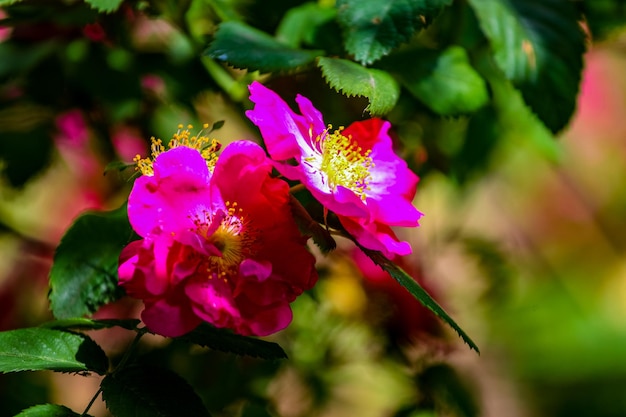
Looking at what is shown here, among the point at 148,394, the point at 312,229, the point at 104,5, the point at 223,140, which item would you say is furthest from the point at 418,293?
the point at 223,140

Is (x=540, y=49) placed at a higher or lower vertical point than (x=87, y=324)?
higher

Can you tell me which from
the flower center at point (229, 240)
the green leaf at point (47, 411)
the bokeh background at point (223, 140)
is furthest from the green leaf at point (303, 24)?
the green leaf at point (47, 411)

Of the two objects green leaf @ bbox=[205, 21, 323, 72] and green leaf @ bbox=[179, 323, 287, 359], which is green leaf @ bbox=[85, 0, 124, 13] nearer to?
green leaf @ bbox=[205, 21, 323, 72]

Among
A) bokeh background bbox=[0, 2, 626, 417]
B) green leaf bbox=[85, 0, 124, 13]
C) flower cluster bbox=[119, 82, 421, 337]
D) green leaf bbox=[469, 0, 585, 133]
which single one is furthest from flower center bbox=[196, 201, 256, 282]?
green leaf bbox=[469, 0, 585, 133]

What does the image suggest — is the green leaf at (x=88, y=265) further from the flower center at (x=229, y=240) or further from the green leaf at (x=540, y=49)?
the green leaf at (x=540, y=49)

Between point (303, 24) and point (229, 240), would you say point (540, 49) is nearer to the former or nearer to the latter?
point (303, 24)
